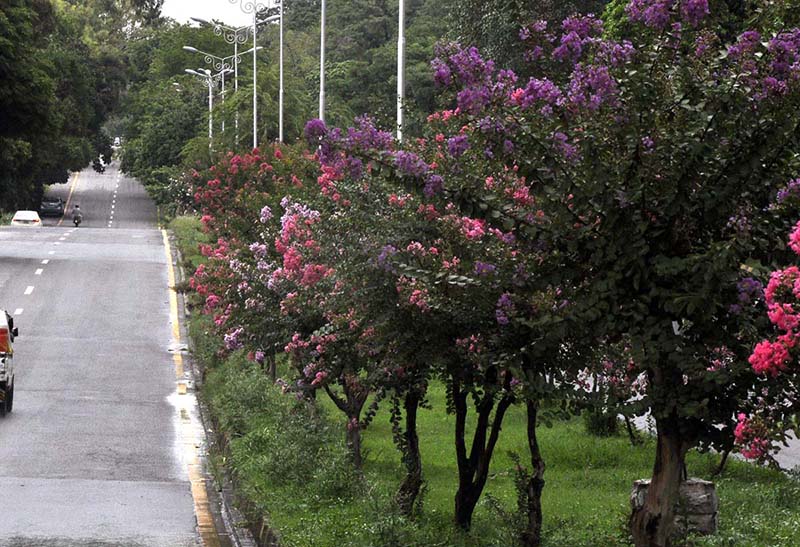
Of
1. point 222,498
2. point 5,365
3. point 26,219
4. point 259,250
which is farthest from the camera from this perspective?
point 26,219

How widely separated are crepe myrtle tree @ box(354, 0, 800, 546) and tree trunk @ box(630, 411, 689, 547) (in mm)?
68

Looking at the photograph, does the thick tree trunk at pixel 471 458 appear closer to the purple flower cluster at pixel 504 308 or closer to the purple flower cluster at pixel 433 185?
the purple flower cluster at pixel 504 308

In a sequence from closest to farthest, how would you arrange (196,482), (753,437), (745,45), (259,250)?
(753,437) → (745,45) → (259,250) → (196,482)

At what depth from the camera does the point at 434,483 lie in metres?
17.6

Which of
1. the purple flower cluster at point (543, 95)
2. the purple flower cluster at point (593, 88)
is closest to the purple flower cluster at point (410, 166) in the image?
the purple flower cluster at point (543, 95)

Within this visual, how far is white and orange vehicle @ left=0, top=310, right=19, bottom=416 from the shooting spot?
75.4ft

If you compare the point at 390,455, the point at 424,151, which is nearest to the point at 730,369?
the point at 424,151

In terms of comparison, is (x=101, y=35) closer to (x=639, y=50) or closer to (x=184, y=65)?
(x=184, y=65)

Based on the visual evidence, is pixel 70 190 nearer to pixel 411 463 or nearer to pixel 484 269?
pixel 411 463

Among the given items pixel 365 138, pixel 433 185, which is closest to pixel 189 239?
pixel 365 138

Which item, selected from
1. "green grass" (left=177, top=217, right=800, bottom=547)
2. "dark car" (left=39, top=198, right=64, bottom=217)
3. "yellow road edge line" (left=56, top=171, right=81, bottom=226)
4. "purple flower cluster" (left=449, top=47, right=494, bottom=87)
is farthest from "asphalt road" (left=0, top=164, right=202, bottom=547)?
"yellow road edge line" (left=56, top=171, right=81, bottom=226)

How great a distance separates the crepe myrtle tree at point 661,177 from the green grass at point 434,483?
2.37 metres

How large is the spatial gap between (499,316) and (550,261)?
0.56m

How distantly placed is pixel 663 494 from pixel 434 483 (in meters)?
8.97
